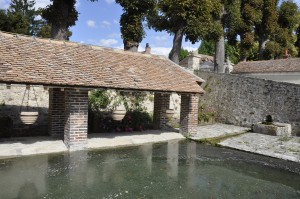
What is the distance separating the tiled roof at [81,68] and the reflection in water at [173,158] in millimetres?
2263

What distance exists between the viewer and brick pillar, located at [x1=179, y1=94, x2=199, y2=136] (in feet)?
42.6

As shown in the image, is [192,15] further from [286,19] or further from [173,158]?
[286,19]

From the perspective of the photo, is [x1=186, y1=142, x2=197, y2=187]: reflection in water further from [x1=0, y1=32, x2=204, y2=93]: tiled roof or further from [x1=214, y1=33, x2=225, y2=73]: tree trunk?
[x1=214, y1=33, x2=225, y2=73]: tree trunk

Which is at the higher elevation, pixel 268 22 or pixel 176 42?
pixel 268 22

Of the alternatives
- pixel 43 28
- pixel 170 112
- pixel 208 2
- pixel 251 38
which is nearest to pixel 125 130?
pixel 170 112

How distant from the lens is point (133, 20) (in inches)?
771

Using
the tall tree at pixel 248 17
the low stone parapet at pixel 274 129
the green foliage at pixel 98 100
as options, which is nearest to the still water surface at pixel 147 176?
the low stone parapet at pixel 274 129

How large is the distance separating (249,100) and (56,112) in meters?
11.0

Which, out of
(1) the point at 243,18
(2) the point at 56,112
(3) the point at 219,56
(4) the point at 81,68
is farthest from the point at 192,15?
(2) the point at 56,112

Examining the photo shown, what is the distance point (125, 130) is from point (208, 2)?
12.5 m

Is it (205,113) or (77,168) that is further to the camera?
(205,113)

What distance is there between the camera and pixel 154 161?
897cm

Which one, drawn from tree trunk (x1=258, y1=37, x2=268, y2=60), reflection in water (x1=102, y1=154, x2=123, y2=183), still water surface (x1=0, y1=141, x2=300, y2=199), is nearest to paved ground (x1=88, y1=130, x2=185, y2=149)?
still water surface (x1=0, y1=141, x2=300, y2=199)

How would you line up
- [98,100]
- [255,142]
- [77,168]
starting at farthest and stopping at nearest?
[98,100] < [255,142] < [77,168]
